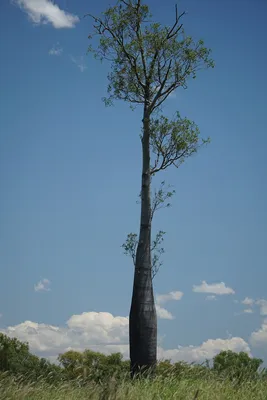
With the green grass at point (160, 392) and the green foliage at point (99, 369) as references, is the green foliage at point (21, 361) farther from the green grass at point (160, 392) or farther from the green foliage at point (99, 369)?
the green grass at point (160, 392)

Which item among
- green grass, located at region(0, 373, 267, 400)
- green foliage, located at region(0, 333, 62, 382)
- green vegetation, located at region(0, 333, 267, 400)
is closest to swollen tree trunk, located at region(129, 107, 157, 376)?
green vegetation, located at region(0, 333, 267, 400)

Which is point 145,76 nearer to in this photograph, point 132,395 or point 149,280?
point 149,280

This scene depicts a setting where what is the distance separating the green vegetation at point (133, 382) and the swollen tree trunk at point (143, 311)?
46 cm

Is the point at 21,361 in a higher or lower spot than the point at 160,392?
higher

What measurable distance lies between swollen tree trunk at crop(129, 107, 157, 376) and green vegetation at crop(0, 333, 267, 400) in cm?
46

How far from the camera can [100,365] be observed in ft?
65.3

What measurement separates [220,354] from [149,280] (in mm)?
9242

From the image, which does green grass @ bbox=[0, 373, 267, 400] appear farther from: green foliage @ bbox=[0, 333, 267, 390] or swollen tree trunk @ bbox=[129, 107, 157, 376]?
swollen tree trunk @ bbox=[129, 107, 157, 376]

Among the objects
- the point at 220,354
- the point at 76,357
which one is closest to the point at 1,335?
the point at 76,357

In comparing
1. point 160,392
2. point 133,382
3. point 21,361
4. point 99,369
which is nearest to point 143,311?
point 133,382

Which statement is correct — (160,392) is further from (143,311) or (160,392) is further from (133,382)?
(143,311)

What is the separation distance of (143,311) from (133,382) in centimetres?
180

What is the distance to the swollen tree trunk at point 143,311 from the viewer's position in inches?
503

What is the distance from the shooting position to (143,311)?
12.9 meters
